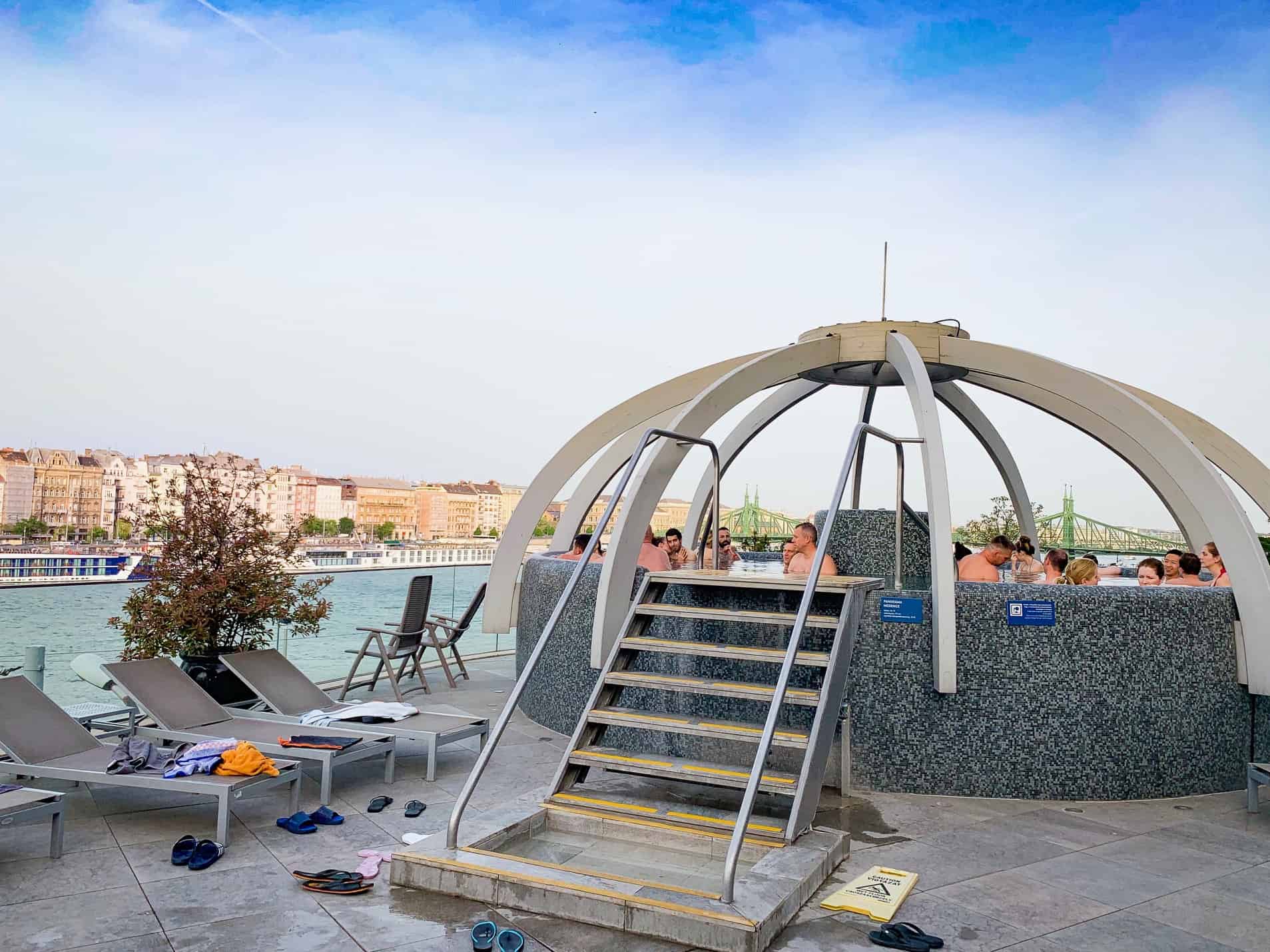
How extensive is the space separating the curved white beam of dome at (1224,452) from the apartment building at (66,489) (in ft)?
185

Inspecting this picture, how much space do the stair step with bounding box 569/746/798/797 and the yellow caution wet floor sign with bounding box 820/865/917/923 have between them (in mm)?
548

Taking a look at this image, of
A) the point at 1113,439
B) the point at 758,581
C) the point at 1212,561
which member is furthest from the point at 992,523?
the point at 758,581

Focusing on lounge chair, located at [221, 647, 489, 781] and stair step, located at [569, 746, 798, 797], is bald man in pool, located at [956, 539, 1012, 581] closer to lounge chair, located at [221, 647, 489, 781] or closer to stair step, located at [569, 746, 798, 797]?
stair step, located at [569, 746, 798, 797]

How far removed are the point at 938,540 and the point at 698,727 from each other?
2162 millimetres

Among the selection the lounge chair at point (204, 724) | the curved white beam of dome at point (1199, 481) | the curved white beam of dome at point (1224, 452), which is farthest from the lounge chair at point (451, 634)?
the curved white beam of dome at point (1224, 452)

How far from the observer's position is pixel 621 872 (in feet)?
14.4

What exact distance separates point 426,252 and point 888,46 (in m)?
11.5

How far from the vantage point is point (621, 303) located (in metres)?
22.3

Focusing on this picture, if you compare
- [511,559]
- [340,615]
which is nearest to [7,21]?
[340,615]

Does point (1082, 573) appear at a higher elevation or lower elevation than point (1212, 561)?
lower

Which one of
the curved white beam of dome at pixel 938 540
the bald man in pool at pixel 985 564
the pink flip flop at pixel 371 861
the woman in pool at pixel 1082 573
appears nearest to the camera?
the pink flip flop at pixel 371 861

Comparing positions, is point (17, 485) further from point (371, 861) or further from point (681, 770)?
point (681, 770)

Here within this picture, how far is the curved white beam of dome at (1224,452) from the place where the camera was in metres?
8.84

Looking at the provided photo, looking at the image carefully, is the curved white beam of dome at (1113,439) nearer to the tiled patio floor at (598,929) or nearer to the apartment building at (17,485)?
the tiled patio floor at (598,929)
